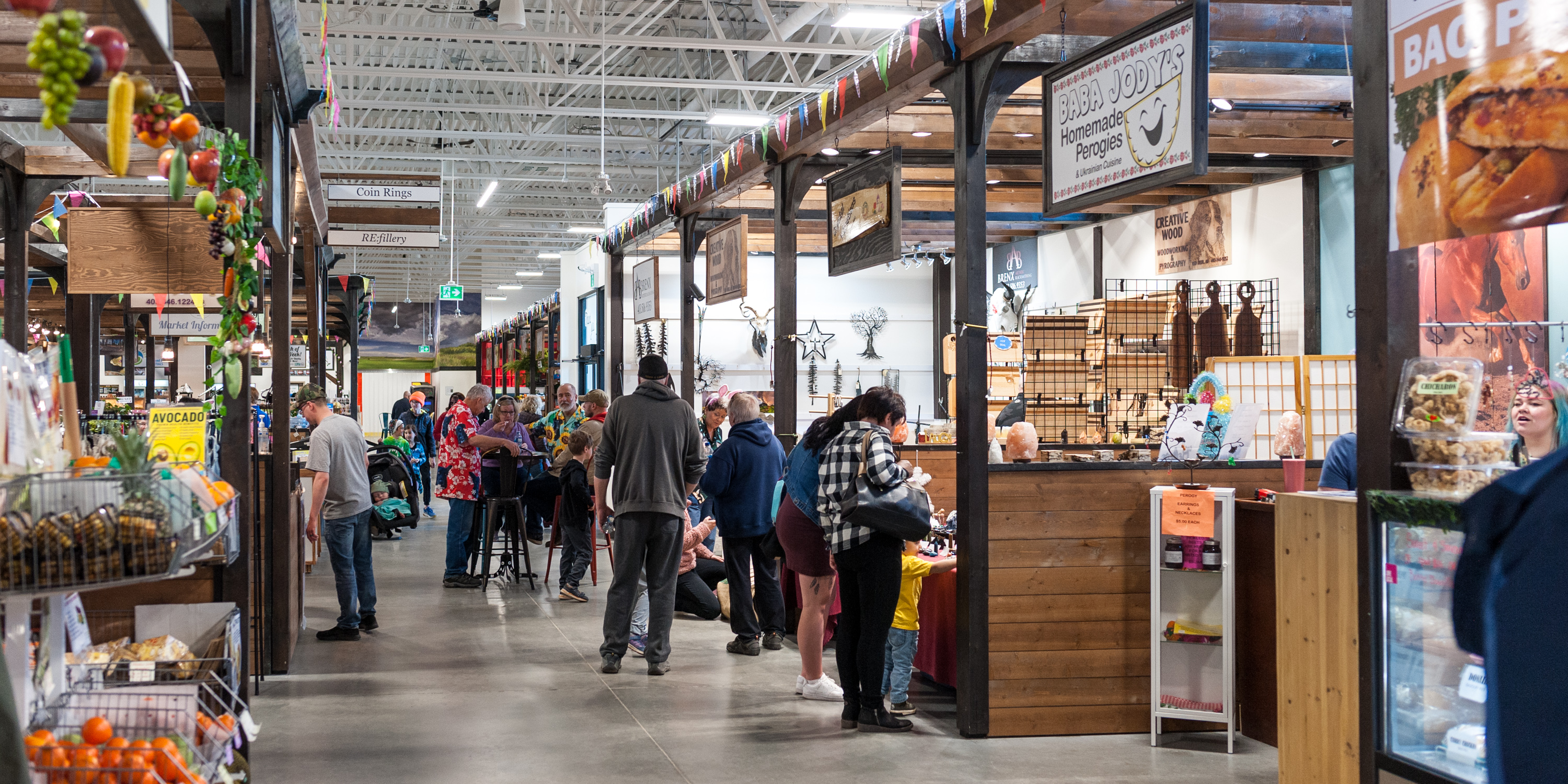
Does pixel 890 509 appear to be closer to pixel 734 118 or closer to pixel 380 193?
pixel 380 193

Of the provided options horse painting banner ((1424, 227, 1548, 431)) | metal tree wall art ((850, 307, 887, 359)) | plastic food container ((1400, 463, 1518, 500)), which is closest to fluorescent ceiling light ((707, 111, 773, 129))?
metal tree wall art ((850, 307, 887, 359))

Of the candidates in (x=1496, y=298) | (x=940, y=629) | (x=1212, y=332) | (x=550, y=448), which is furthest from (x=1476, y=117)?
(x=550, y=448)

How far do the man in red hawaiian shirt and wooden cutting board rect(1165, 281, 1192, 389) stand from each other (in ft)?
16.6

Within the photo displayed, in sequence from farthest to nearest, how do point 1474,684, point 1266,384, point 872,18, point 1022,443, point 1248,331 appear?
point 872,18 < point 1248,331 < point 1266,384 < point 1022,443 < point 1474,684

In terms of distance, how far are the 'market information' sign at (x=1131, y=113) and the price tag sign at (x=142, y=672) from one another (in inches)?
130

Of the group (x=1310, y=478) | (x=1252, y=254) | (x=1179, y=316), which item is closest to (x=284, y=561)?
(x=1310, y=478)

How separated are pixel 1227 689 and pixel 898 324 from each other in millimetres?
12980

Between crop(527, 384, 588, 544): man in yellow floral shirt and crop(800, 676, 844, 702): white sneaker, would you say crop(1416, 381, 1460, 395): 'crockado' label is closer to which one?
crop(800, 676, 844, 702): white sneaker

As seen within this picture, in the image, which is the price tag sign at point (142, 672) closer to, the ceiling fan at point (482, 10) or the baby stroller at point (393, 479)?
the baby stroller at point (393, 479)

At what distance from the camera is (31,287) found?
16500 mm

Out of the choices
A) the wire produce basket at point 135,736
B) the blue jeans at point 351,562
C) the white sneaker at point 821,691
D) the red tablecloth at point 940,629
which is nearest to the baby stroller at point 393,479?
the blue jeans at point 351,562

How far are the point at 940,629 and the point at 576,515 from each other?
12.0 ft

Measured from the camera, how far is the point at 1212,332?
31.6 ft

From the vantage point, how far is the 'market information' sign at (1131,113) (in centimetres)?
407
